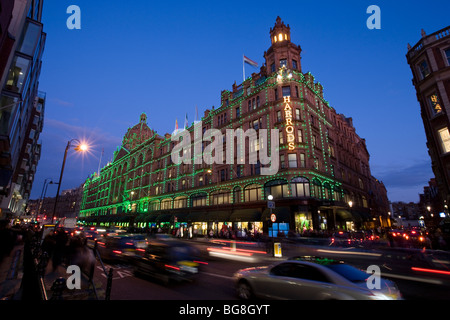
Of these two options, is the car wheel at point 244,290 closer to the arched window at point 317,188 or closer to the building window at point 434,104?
the arched window at point 317,188

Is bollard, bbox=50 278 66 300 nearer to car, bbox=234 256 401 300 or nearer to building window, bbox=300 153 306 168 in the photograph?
car, bbox=234 256 401 300

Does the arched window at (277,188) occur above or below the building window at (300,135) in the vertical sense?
below

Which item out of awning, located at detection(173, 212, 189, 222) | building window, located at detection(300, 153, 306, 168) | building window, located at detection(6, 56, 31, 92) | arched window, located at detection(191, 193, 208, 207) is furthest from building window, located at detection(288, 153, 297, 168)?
building window, located at detection(6, 56, 31, 92)

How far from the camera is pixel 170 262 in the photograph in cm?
919

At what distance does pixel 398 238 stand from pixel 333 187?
16884mm

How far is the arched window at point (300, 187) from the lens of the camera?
29036 millimetres

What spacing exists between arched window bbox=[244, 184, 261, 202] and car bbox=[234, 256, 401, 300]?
25446mm

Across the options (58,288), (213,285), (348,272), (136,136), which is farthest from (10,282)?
(136,136)

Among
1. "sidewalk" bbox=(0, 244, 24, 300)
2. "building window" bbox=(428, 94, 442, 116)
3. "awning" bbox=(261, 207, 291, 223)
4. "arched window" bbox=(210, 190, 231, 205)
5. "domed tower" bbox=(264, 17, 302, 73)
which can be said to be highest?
"domed tower" bbox=(264, 17, 302, 73)

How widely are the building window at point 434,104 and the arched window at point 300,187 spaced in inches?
577

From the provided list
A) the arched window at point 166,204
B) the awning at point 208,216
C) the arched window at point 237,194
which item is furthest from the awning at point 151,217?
the arched window at point 237,194

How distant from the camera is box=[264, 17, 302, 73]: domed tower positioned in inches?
1429

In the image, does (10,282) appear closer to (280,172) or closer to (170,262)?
(170,262)

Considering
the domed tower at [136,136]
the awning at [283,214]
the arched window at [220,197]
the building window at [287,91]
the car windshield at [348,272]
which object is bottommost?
the car windshield at [348,272]
